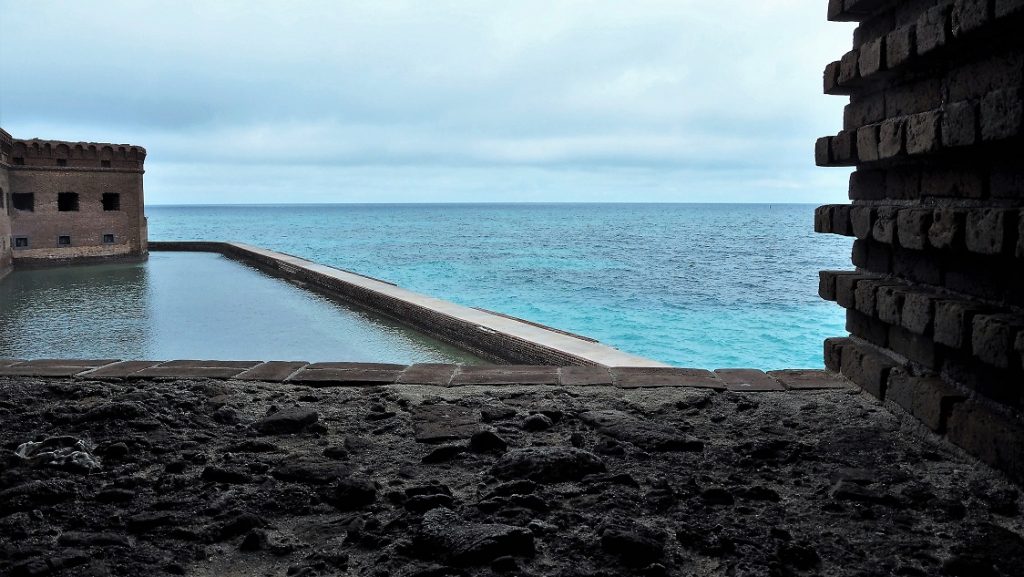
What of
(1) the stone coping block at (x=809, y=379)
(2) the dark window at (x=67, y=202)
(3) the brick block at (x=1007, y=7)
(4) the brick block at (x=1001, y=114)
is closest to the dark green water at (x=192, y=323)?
(2) the dark window at (x=67, y=202)

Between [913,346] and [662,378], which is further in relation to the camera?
[662,378]

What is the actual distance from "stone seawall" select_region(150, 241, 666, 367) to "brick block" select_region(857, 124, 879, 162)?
205 inches

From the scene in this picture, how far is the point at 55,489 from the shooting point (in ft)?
10.1

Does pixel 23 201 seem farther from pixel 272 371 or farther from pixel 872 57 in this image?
pixel 872 57

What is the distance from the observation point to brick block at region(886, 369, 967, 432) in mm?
3471

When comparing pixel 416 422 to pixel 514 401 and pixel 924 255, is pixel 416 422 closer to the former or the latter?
pixel 514 401

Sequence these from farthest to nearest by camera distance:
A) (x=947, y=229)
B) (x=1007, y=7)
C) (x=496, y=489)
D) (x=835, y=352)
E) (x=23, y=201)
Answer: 1. (x=23, y=201)
2. (x=835, y=352)
3. (x=947, y=229)
4. (x=496, y=489)
5. (x=1007, y=7)

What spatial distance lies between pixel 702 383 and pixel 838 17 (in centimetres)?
240

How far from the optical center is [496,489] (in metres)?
3.09

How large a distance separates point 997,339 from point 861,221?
1566 mm

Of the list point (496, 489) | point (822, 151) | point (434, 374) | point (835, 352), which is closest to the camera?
point (496, 489)

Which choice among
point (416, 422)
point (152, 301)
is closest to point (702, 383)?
point (416, 422)

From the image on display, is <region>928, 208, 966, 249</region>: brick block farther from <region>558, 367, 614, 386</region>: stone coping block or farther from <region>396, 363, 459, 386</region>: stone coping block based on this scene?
<region>396, 363, 459, 386</region>: stone coping block

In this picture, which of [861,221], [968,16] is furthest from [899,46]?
[861,221]
